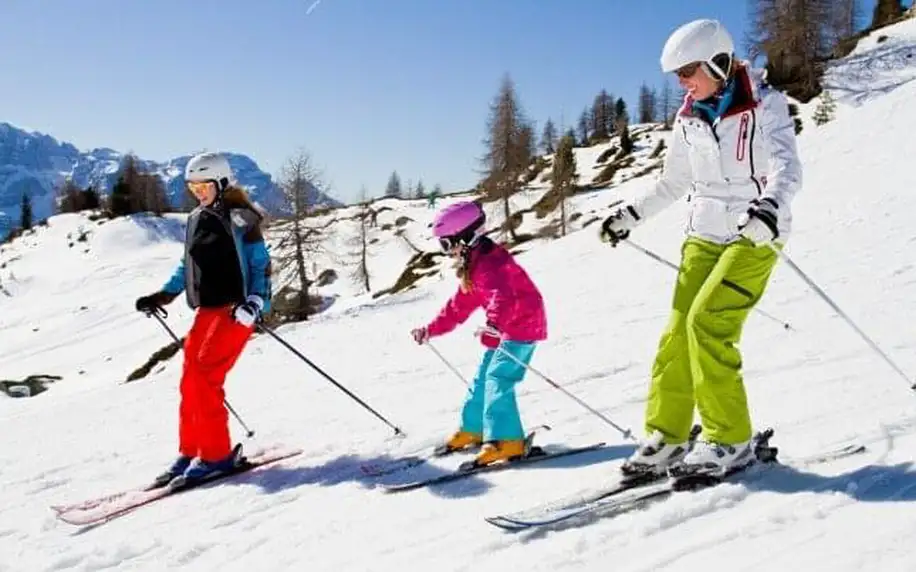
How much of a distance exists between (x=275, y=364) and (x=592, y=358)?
5265 millimetres

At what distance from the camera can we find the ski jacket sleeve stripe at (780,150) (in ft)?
10.8

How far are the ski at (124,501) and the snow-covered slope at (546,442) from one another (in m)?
0.12

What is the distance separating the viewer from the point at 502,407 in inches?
193

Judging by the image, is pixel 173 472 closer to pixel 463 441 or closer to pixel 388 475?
pixel 388 475

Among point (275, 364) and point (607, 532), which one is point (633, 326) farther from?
point (607, 532)

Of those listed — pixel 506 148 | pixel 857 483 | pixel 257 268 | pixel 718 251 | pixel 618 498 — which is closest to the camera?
pixel 857 483

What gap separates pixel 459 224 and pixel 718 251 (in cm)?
180

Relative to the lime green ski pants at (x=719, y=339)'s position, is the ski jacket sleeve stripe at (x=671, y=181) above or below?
above

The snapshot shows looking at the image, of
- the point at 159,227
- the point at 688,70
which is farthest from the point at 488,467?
the point at 159,227

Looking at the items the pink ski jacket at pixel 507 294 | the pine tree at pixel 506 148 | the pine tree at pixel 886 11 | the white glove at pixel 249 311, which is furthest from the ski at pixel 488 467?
the pine tree at pixel 886 11

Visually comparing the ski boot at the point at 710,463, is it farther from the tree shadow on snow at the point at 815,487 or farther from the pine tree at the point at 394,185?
the pine tree at the point at 394,185

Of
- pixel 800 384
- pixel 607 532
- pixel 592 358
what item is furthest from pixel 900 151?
pixel 607 532

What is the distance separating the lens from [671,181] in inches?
168

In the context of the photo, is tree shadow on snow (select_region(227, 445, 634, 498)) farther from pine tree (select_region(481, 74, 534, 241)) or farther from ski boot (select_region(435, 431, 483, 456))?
pine tree (select_region(481, 74, 534, 241))
